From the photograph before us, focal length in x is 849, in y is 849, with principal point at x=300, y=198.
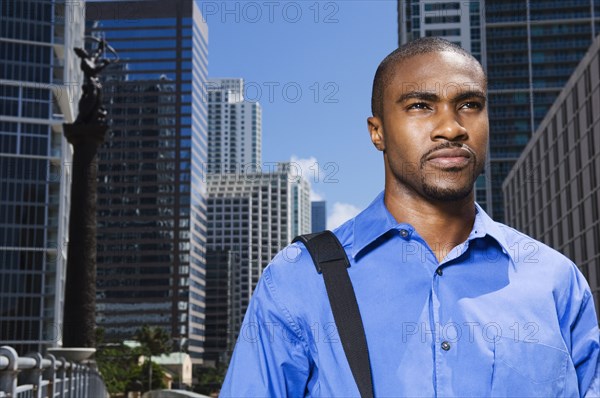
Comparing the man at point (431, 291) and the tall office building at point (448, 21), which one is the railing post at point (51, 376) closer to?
the man at point (431, 291)

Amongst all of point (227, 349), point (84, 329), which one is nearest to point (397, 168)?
point (84, 329)

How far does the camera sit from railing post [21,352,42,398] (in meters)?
8.65

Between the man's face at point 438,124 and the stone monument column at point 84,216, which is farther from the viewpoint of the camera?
the stone monument column at point 84,216

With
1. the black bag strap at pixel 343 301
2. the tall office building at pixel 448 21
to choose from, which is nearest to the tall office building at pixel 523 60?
the tall office building at pixel 448 21

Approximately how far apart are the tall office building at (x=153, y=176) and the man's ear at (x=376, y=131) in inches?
6115

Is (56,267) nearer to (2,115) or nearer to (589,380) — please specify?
(2,115)

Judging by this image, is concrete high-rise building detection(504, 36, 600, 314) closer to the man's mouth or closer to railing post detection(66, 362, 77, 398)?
railing post detection(66, 362, 77, 398)

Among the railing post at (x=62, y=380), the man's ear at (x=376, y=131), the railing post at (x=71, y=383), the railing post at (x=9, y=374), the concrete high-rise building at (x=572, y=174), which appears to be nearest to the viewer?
the man's ear at (x=376, y=131)

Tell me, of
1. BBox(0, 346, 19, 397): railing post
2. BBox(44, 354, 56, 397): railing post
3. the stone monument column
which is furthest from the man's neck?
the stone monument column

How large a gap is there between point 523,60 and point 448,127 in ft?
380

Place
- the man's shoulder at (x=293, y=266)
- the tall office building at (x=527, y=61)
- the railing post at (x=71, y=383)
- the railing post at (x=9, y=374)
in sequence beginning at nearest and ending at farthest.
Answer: the man's shoulder at (x=293, y=266) < the railing post at (x=9, y=374) < the railing post at (x=71, y=383) < the tall office building at (x=527, y=61)

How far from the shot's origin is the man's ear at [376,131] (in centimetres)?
242

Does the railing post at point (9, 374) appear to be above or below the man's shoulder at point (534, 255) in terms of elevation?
below

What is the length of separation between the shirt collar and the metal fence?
5010 millimetres
